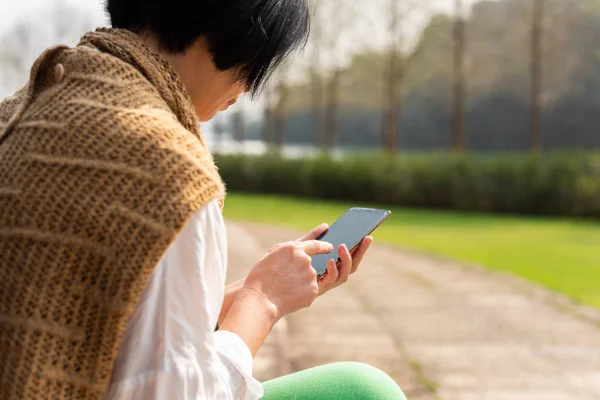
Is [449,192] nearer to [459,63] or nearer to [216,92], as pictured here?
[459,63]

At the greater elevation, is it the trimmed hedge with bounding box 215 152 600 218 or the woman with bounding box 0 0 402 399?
the woman with bounding box 0 0 402 399

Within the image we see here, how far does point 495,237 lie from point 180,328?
35.1ft

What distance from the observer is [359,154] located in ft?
63.6

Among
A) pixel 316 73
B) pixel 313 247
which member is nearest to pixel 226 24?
pixel 313 247

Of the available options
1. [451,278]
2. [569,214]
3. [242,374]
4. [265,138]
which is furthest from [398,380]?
[265,138]

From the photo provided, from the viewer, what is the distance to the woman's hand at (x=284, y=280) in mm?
1254

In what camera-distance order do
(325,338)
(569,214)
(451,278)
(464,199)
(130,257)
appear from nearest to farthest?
(130,257) < (325,338) < (451,278) < (569,214) < (464,199)

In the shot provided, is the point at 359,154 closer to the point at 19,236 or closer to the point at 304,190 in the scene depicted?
the point at 304,190

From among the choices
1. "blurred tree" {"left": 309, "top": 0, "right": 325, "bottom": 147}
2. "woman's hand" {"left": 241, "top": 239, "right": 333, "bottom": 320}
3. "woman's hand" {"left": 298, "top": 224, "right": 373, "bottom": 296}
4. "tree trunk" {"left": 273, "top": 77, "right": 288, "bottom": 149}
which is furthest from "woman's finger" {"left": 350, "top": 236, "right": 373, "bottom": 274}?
"tree trunk" {"left": 273, "top": 77, "right": 288, "bottom": 149}

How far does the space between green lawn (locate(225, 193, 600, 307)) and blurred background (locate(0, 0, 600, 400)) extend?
5 centimetres

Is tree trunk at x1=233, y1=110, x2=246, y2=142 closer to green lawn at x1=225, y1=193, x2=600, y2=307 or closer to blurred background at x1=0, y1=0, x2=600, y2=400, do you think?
blurred background at x1=0, y1=0, x2=600, y2=400

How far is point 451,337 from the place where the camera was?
15.5 ft

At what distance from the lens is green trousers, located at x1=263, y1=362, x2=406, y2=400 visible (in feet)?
4.92

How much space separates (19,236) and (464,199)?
16.1 metres
